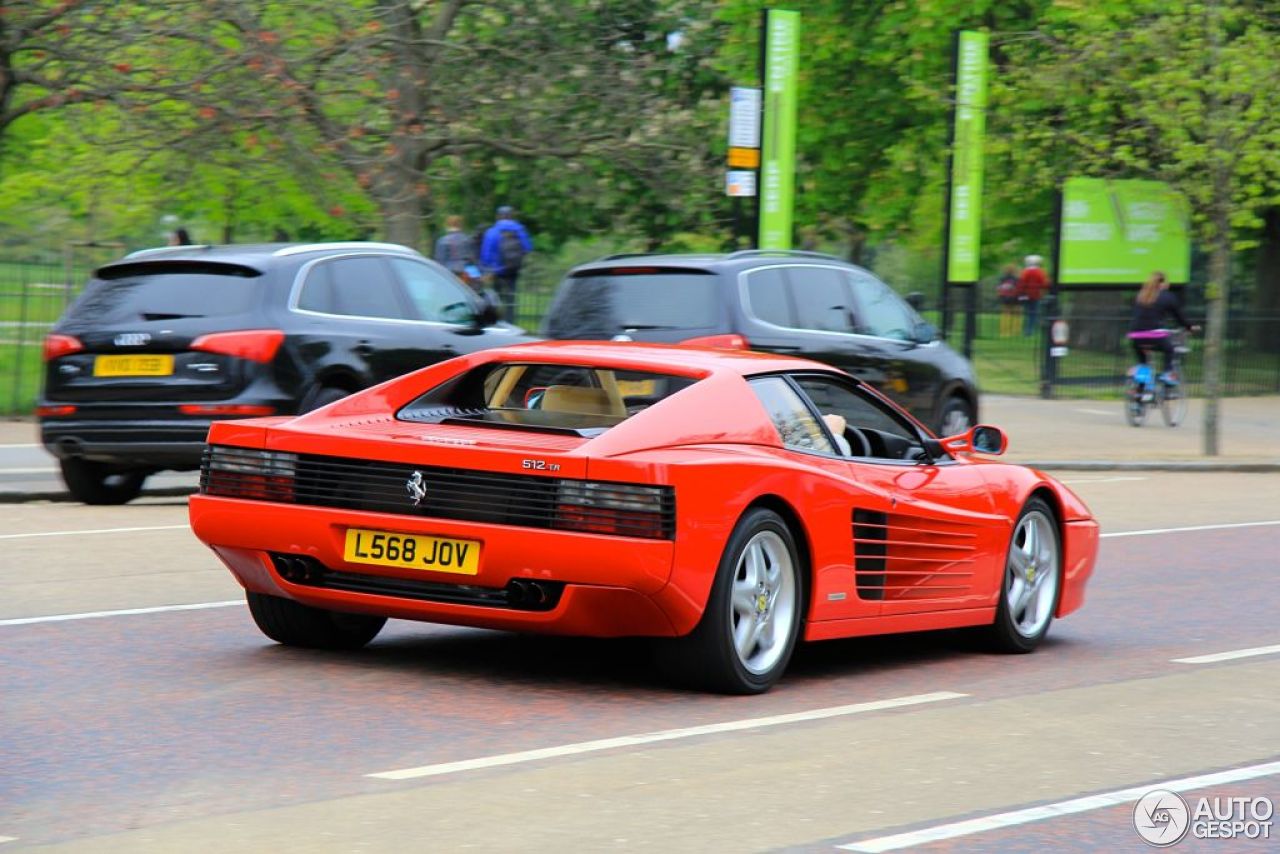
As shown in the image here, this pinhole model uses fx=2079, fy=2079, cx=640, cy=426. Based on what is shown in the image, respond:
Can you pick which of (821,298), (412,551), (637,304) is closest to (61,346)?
(637,304)

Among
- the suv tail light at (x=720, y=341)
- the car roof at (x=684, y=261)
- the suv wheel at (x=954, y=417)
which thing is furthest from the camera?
the suv wheel at (x=954, y=417)

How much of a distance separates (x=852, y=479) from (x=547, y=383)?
4.10ft

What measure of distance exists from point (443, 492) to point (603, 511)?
60cm

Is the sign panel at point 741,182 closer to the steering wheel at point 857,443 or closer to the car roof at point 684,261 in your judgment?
the car roof at point 684,261

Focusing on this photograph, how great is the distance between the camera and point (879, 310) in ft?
56.1

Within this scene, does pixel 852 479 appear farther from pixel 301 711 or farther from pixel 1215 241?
pixel 1215 241

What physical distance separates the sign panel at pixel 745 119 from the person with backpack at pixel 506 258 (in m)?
5.91

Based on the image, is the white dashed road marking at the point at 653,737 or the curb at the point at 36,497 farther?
the curb at the point at 36,497

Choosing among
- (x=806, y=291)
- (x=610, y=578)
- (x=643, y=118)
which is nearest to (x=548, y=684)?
(x=610, y=578)

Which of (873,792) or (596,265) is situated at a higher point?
(596,265)

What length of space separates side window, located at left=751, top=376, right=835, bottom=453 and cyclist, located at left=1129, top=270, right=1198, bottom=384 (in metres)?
19.8

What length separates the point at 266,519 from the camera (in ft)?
24.5

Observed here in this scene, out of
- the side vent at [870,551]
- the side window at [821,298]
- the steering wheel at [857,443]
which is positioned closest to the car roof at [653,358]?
the steering wheel at [857,443]

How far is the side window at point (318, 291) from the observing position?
45.6 ft
